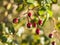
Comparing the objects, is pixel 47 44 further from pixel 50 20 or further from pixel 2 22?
pixel 2 22

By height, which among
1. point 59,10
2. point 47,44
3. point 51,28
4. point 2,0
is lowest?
point 47,44

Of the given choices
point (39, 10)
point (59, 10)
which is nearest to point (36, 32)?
point (39, 10)

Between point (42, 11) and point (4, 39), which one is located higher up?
point (42, 11)

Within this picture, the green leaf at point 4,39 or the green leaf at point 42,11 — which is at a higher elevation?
the green leaf at point 42,11

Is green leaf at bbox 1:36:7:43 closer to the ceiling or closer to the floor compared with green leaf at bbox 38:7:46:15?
closer to the floor

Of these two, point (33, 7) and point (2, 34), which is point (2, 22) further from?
point (33, 7)

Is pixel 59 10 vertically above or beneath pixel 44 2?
beneath

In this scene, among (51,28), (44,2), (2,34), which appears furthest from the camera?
(51,28)

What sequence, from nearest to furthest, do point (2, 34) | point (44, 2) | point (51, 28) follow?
point (44, 2), point (2, 34), point (51, 28)

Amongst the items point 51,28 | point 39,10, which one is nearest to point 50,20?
point 51,28

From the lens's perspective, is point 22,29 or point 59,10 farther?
point 59,10
